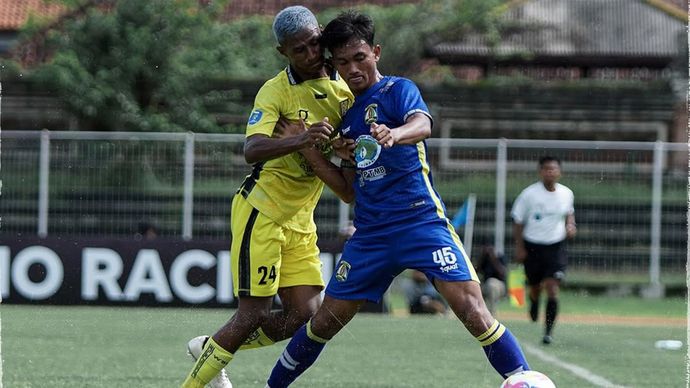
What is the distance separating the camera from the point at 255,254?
21.6 ft

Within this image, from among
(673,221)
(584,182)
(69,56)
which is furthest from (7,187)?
(673,221)

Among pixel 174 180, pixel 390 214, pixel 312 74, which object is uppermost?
pixel 312 74

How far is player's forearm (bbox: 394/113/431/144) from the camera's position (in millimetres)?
5758

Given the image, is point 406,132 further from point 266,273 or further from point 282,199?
point 266,273

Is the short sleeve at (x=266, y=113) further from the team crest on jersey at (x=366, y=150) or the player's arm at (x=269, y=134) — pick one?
the team crest on jersey at (x=366, y=150)

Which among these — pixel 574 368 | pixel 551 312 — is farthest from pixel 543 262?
pixel 574 368

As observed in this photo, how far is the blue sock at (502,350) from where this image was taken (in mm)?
6105

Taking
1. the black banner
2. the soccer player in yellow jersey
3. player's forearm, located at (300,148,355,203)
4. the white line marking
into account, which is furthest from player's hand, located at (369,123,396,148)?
the black banner

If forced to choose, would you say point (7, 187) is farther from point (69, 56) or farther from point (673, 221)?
point (673, 221)

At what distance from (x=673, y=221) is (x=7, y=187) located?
10.6 metres

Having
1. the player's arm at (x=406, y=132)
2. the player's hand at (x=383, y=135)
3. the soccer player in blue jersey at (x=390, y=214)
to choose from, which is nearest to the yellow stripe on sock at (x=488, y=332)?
the soccer player in blue jersey at (x=390, y=214)

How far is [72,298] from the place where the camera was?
16.2m

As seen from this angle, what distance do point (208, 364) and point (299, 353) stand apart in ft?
1.70

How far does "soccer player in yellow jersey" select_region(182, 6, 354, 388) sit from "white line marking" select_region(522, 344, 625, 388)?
2.85 meters
